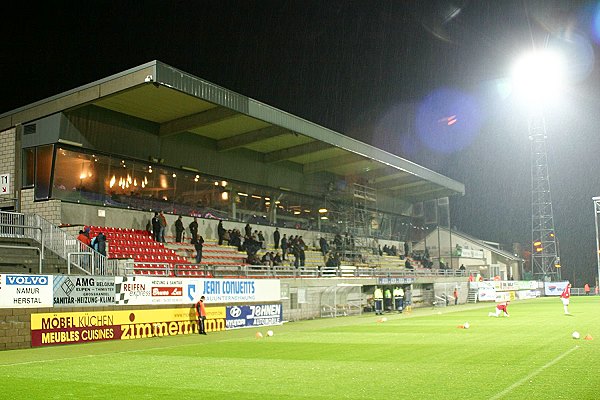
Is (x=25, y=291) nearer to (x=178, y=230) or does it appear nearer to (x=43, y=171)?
(x=43, y=171)

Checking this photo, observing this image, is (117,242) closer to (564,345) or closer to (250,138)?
(250,138)

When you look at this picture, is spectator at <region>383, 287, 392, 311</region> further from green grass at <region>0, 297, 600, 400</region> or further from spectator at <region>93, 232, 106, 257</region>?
spectator at <region>93, 232, 106, 257</region>

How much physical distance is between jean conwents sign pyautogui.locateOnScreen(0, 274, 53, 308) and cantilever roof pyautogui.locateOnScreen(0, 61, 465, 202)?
37.3ft

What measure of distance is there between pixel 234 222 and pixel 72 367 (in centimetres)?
2666

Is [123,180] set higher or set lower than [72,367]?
higher

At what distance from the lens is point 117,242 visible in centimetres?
3003

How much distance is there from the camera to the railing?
23.8 meters

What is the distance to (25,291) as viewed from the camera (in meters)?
19.5

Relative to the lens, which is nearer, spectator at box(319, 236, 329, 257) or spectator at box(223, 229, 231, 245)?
spectator at box(223, 229, 231, 245)

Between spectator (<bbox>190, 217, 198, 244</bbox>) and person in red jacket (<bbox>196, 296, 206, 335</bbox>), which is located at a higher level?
spectator (<bbox>190, 217, 198, 244</bbox>)

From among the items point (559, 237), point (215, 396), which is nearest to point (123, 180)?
point (215, 396)

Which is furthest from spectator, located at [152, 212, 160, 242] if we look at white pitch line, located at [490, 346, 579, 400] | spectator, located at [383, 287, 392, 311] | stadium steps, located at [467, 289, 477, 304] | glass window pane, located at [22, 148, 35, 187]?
stadium steps, located at [467, 289, 477, 304]

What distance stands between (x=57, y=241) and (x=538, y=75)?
142ft

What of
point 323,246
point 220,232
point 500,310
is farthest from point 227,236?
point 500,310
